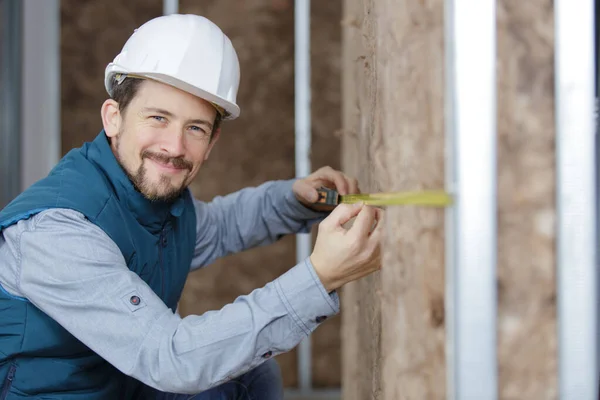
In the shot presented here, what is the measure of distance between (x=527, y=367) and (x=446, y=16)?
1.41 feet

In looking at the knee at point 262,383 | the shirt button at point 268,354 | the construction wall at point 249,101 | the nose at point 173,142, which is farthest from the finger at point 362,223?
the construction wall at point 249,101

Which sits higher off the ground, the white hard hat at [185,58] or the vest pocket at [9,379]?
the white hard hat at [185,58]

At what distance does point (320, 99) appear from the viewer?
9.88 ft

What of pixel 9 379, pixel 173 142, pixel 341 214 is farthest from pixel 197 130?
pixel 9 379

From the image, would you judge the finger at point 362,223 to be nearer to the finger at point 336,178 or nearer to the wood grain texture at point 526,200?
the wood grain texture at point 526,200

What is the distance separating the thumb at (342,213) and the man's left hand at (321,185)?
0.56m

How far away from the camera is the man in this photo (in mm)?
1105

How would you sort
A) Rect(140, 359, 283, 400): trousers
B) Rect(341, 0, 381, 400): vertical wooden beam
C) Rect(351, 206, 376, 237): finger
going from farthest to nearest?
1. Rect(140, 359, 283, 400): trousers
2. Rect(341, 0, 381, 400): vertical wooden beam
3. Rect(351, 206, 376, 237): finger

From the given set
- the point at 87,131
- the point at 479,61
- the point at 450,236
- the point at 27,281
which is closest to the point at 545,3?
the point at 479,61

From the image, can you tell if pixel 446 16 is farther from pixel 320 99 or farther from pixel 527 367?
pixel 320 99

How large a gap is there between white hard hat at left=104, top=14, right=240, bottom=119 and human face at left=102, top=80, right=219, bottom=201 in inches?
1.2

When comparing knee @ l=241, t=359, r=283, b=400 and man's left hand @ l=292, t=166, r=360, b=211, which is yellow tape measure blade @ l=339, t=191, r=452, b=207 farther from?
knee @ l=241, t=359, r=283, b=400

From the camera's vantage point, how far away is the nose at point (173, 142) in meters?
1.41

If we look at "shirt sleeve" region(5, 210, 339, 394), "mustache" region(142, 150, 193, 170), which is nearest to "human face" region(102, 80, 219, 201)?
"mustache" region(142, 150, 193, 170)
